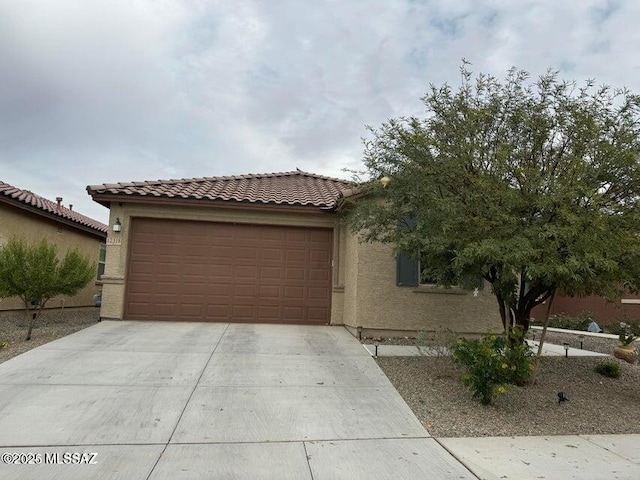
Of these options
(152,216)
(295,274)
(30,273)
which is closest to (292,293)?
(295,274)

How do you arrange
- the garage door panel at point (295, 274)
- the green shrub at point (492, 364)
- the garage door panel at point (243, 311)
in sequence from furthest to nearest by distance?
the garage door panel at point (295, 274) → the garage door panel at point (243, 311) → the green shrub at point (492, 364)

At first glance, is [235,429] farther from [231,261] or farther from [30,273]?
[30,273]

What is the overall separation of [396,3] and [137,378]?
26.1 ft

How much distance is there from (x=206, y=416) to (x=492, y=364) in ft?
11.7

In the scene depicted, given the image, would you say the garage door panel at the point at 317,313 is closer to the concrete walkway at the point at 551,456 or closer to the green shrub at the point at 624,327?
the concrete walkway at the point at 551,456

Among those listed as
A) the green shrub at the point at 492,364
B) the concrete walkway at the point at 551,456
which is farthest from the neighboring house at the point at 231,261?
the concrete walkway at the point at 551,456

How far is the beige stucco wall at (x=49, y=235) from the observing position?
11.9 meters

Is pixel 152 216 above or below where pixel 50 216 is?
below

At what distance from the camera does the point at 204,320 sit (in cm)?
1108

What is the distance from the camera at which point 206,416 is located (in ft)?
16.7

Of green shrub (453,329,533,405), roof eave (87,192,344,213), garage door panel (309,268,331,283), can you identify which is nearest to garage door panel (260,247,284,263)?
garage door panel (309,268,331,283)

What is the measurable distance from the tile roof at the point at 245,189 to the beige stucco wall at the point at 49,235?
306cm

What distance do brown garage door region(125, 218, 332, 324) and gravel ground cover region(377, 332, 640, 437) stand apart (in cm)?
382

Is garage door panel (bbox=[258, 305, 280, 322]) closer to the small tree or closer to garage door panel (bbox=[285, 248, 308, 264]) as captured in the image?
garage door panel (bbox=[285, 248, 308, 264])
